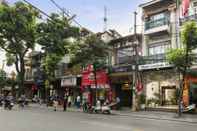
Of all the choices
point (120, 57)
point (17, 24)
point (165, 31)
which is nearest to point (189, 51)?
point (165, 31)

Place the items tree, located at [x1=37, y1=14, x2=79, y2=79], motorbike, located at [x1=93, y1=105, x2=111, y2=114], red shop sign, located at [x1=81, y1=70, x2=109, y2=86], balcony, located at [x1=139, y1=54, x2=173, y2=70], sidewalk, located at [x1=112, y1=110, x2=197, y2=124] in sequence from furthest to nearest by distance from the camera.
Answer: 1. tree, located at [x1=37, y1=14, x2=79, y2=79]
2. red shop sign, located at [x1=81, y1=70, x2=109, y2=86]
3. balcony, located at [x1=139, y1=54, x2=173, y2=70]
4. motorbike, located at [x1=93, y1=105, x2=111, y2=114]
5. sidewalk, located at [x1=112, y1=110, x2=197, y2=124]

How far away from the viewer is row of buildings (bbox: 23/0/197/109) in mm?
30297

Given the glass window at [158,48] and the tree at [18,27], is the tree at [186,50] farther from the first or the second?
the tree at [18,27]

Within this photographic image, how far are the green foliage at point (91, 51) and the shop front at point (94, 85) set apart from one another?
2.79 meters

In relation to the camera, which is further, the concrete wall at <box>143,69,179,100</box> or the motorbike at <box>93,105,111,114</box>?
the concrete wall at <box>143,69,179,100</box>

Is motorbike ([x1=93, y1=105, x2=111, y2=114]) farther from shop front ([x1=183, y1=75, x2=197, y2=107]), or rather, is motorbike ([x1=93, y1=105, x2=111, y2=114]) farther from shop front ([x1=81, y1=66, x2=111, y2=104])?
shop front ([x1=183, y1=75, x2=197, y2=107])

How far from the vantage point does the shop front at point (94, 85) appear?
37.3 meters

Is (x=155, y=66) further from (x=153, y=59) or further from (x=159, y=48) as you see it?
(x=159, y=48)

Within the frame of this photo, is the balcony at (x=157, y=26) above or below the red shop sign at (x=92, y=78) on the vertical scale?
above

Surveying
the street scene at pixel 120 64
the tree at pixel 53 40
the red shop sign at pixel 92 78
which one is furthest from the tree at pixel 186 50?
the tree at pixel 53 40

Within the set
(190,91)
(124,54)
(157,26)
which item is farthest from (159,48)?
(190,91)

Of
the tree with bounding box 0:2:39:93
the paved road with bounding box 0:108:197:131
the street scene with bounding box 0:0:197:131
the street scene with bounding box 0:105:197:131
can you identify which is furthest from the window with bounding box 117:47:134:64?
the paved road with bounding box 0:108:197:131

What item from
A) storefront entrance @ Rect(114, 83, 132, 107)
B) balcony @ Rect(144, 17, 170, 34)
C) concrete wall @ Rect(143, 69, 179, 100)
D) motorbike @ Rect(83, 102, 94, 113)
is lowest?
motorbike @ Rect(83, 102, 94, 113)

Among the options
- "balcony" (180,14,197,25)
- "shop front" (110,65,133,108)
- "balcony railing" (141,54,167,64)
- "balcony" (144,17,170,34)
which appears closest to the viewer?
"balcony" (180,14,197,25)
